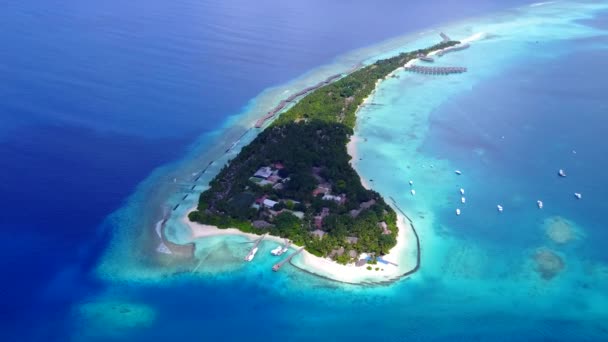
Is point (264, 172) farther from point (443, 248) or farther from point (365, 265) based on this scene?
point (443, 248)

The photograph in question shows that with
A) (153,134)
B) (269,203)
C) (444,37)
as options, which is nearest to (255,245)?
(269,203)

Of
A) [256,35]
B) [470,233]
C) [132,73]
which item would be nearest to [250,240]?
[470,233]

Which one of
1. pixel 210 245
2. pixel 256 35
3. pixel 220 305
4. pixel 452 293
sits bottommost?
pixel 452 293

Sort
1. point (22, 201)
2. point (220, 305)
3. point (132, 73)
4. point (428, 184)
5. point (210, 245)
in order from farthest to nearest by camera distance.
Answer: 1. point (132, 73)
2. point (428, 184)
3. point (22, 201)
4. point (210, 245)
5. point (220, 305)

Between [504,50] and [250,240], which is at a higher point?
[504,50]

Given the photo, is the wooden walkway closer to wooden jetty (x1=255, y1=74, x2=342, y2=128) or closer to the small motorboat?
the small motorboat

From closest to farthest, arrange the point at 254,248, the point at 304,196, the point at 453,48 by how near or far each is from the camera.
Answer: the point at 254,248 < the point at 304,196 < the point at 453,48

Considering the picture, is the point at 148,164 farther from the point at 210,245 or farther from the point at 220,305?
the point at 220,305
